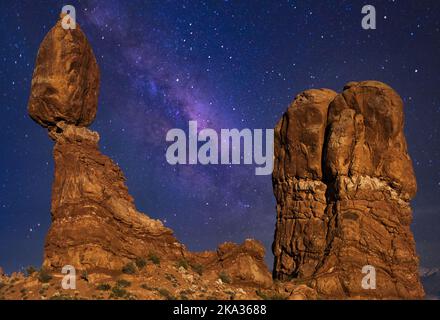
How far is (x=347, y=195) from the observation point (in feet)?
204

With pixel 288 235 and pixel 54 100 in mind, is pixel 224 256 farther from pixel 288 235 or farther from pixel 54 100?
pixel 54 100

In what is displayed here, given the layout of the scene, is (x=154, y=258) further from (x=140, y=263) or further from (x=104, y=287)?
(x=104, y=287)

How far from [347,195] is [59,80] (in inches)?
1189

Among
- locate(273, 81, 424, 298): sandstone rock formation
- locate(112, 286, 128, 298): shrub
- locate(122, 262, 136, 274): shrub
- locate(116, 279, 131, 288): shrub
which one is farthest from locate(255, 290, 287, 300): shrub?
locate(112, 286, 128, 298): shrub

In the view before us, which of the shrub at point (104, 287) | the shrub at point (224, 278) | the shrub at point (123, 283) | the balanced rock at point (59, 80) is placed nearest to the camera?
the shrub at point (104, 287)

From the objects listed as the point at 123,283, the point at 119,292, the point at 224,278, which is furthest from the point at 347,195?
the point at 119,292

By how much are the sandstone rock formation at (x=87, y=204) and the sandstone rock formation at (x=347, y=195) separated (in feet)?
26.6

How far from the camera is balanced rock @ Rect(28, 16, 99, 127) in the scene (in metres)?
54.0

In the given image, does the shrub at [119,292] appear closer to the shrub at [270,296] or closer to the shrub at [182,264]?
the shrub at [182,264]

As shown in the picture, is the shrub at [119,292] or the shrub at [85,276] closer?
the shrub at [119,292]

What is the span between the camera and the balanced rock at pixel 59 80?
53969mm

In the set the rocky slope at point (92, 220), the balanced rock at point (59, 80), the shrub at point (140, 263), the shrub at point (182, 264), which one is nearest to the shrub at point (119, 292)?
the rocky slope at point (92, 220)

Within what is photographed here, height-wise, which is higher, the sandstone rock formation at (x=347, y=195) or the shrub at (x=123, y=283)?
the sandstone rock formation at (x=347, y=195)
